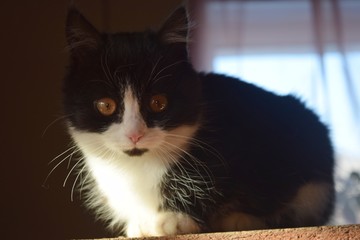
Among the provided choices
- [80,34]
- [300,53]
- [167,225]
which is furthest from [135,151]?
[300,53]

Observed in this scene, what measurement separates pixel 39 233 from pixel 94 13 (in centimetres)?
82

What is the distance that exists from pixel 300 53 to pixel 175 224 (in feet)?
3.95

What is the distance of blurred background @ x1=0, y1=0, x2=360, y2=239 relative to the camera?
174 centimetres

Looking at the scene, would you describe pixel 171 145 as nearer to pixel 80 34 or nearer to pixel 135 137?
pixel 135 137

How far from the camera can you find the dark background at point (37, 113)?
173 centimetres

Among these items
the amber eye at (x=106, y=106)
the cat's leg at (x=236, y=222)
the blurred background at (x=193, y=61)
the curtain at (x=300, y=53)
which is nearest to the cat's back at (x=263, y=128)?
the cat's leg at (x=236, y=222)

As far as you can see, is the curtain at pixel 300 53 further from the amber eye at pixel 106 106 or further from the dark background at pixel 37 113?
the amber eye at pixel 106 106

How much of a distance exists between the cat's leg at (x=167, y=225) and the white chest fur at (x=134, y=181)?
0.08 feet

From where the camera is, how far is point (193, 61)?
191cm

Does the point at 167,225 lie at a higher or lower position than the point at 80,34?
lower

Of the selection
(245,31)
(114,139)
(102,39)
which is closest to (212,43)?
(245,31)

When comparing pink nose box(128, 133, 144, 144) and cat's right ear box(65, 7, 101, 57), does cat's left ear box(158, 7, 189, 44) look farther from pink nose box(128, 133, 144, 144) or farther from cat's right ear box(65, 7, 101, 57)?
pink nose box(128, 133, 144, 144)

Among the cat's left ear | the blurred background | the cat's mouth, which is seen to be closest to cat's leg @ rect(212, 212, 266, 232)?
the cat's mouth

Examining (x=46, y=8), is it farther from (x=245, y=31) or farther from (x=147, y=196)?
(x=147, y=196)
